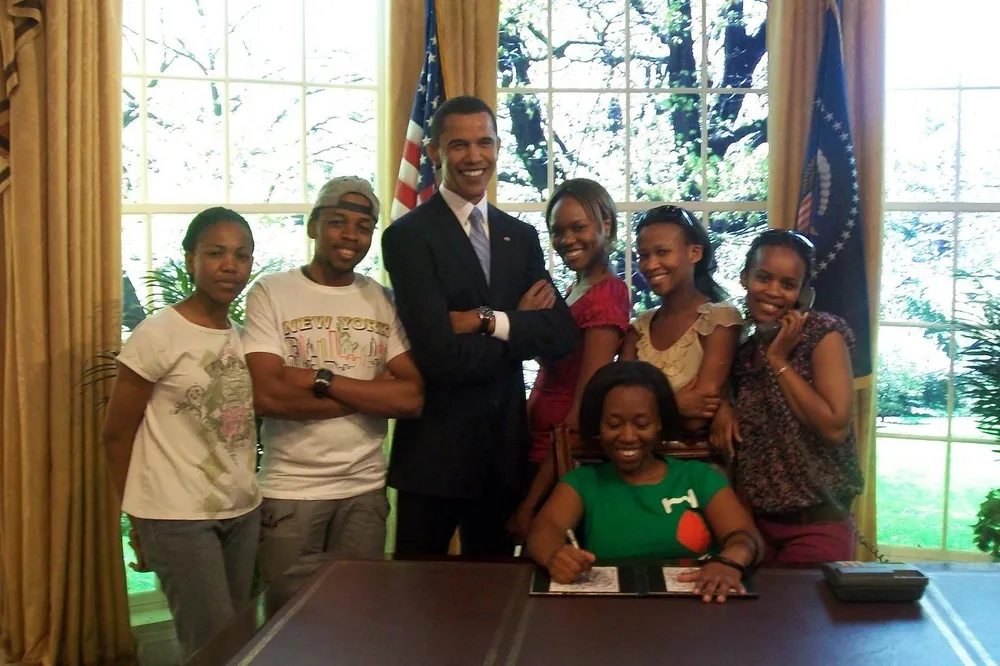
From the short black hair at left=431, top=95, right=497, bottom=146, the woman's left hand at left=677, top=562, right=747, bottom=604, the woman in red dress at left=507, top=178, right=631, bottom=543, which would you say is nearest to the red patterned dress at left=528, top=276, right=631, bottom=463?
the woman in red dress at left=507, top=178, right=631, bottom=543

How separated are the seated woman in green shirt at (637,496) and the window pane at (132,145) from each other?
2148mm

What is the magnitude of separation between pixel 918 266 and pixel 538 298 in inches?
84.2

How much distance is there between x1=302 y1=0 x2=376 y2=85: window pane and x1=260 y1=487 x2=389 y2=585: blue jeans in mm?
1960

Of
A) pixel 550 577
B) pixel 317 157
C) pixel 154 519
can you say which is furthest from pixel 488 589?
pixel 317 157

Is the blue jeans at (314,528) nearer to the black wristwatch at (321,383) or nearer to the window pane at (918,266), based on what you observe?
the black wristwatch at (321,383)

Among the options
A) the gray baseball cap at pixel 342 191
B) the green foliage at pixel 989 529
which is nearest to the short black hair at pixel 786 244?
the gray baseball cap at pixel 342 191

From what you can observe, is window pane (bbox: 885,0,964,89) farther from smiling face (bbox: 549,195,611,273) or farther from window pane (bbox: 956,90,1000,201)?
smiling face (bbox: 549,195,611,273)

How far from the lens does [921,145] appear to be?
368cm

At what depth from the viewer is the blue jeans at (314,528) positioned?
2213 mm

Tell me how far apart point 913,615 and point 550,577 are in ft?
2.04

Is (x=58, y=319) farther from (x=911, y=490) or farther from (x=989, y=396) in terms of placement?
(x=911, y=490)

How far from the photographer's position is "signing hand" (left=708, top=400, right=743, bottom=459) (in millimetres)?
2125

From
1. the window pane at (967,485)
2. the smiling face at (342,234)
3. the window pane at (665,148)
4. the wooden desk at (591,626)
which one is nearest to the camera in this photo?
the wooden desk at (591,626)

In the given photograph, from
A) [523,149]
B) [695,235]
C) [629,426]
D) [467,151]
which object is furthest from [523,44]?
[629,426]
